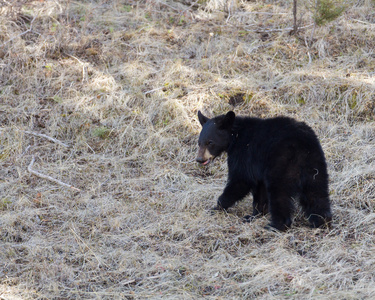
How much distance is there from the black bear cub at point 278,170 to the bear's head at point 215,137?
71mm

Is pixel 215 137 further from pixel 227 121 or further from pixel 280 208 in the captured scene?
pixel 280 208

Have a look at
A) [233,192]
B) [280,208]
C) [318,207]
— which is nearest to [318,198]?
[318,207]

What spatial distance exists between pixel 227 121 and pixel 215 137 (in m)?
0.26

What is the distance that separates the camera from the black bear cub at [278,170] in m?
5.02

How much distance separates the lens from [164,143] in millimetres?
7707

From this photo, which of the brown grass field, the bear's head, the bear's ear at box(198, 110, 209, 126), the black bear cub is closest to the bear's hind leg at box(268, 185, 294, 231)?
the black bear cub

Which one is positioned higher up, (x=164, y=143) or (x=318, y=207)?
A: (x=318, y=207)

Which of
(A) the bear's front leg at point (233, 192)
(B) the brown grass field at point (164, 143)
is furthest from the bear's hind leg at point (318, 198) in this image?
(A) the bear's front leg at point (233, 192)

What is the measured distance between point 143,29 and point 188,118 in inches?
127

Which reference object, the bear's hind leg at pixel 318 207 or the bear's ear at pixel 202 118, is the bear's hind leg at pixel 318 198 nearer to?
the bear's hind leg at pixel 318 207

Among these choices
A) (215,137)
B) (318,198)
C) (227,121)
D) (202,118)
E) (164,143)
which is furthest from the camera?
(164,143)

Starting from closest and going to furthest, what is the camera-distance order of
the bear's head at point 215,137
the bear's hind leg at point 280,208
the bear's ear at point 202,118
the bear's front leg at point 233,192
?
the bear's hind leg at point 280,208 → the bear's front leg at point 233,192 → the bear's head at point 215,137 → the bear's ear at point 202,118

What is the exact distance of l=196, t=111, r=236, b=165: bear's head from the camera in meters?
5.93

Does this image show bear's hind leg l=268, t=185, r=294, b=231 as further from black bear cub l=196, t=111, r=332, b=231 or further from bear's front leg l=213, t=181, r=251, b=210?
bear's front leg l=213, t=181, r=251, b=210
